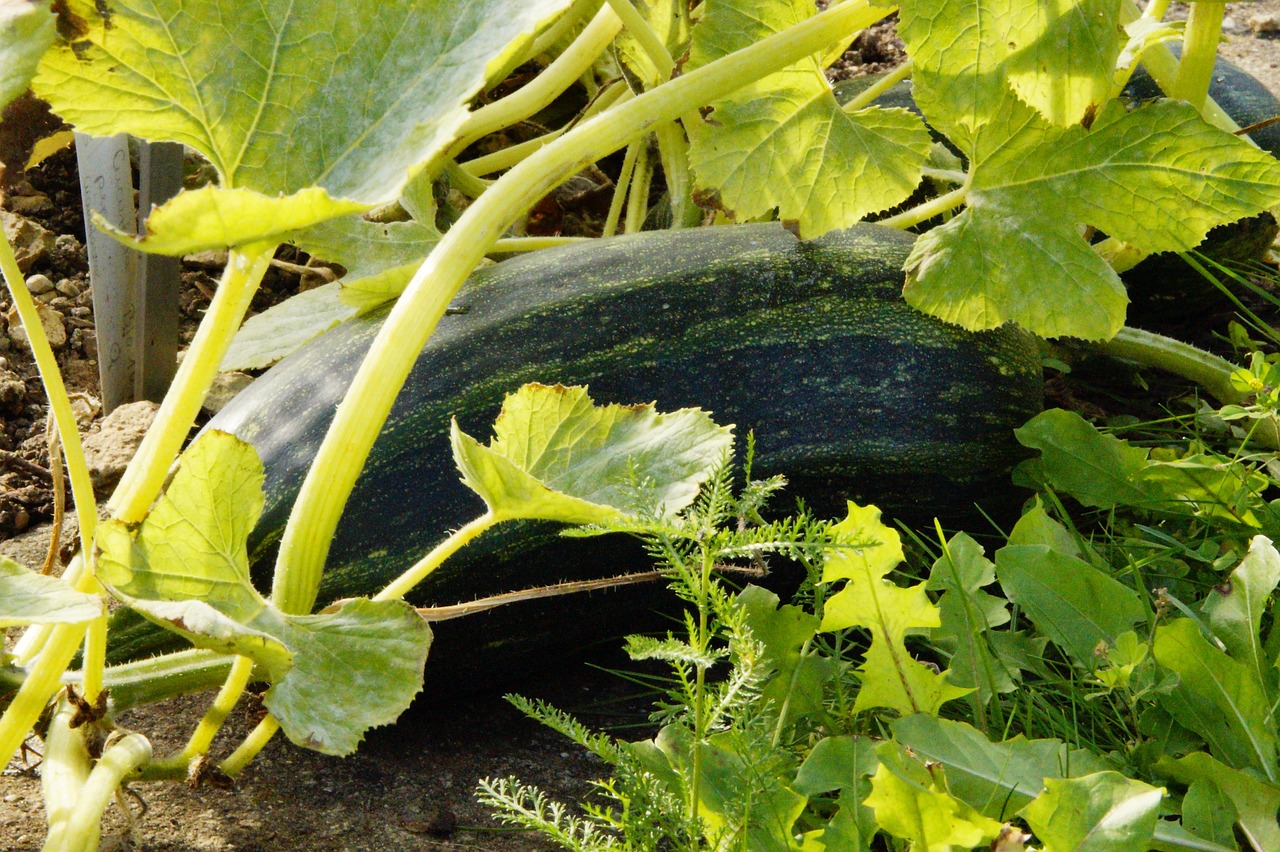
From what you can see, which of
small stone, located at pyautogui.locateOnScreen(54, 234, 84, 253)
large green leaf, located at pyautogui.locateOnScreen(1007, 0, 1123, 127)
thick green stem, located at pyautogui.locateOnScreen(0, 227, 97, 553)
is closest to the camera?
thick green stem, located at pyautogui.locateOnScreen(0, 227, 97, 553)

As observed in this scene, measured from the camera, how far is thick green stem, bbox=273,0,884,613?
131 cm

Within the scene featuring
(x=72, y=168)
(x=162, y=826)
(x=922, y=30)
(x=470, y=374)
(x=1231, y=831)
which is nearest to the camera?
(x=1231, y=831)

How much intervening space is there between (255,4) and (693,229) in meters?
0.80

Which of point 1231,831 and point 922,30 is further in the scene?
point 922,30

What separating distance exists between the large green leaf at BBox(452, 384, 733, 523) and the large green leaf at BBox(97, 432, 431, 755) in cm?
18

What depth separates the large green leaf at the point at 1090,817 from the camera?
3.48ft

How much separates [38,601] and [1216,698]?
3.89 ft

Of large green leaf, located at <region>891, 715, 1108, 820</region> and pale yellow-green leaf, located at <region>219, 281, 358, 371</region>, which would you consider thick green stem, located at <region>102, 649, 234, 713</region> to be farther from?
large green leaf, located at <region>891, 715, 1108, 820</region>

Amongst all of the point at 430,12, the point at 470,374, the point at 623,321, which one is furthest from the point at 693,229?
the point at 430,12

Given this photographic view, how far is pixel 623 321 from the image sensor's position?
170 cm

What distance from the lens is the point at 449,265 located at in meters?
1.38

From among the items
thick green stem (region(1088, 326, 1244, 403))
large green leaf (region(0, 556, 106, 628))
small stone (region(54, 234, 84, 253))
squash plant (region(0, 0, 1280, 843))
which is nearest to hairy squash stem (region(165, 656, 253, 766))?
squash plant (region(0, 0, 1280, 843))

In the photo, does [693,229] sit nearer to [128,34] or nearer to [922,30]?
[922,30]

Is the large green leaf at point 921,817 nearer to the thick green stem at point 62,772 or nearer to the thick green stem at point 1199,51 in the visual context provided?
the thick green stem at point 62,772
